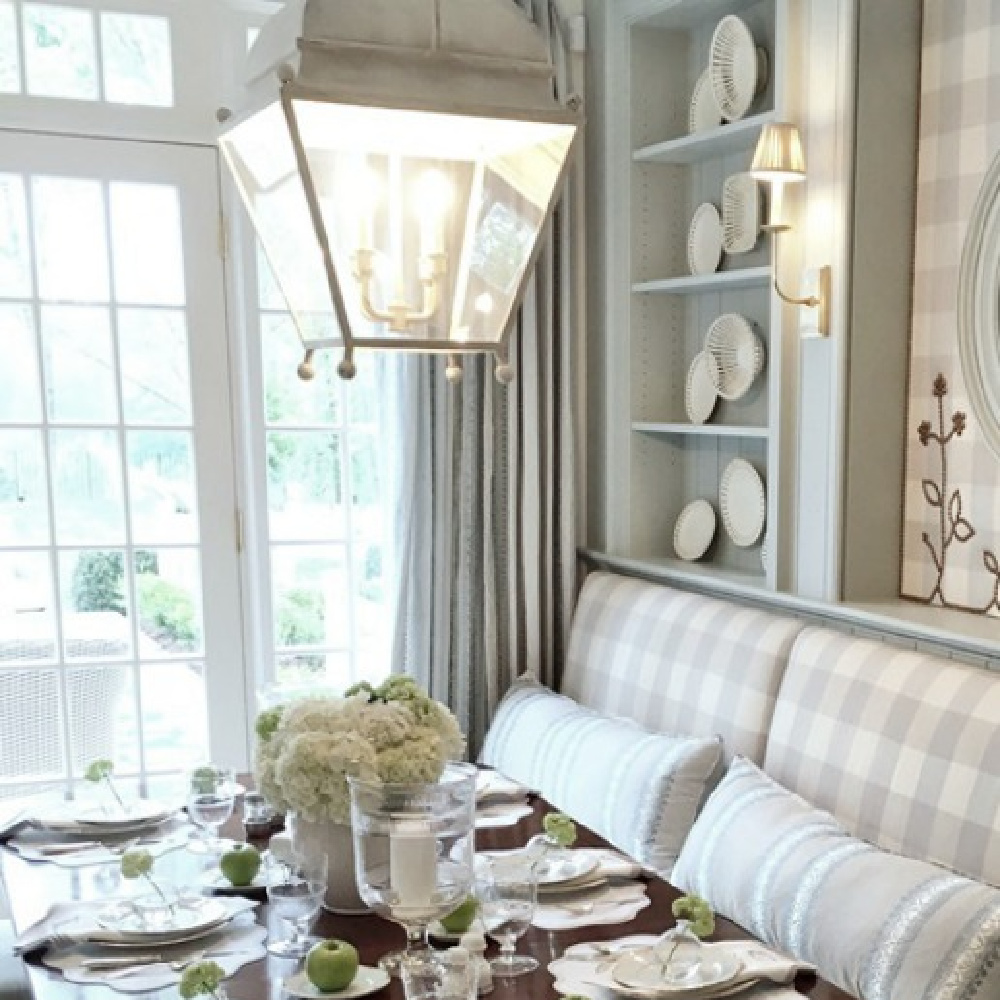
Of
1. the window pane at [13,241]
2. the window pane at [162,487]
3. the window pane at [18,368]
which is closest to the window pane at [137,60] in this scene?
the window pane at [13,241]

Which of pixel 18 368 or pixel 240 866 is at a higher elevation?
pixel 18 368

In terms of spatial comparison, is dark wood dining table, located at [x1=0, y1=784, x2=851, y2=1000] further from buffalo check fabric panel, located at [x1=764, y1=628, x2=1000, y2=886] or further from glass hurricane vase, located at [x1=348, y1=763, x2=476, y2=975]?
buffalo check fabric panel, located at [x1=764, y1=628, x2=1000, y2=886]

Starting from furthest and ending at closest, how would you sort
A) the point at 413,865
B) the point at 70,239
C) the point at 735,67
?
the point at 70,239 < the point at 735,67 < the point at 413,865

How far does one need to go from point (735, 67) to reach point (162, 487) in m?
1.78

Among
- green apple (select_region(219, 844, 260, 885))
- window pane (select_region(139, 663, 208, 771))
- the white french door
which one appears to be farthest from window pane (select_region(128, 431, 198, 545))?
green apple (select_region(219, 844, 260, 885))

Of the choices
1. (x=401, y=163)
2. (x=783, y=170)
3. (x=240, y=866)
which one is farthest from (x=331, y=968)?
(x=783, y=170)

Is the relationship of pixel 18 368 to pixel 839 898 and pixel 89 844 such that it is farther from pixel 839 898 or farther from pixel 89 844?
pixel 839 898

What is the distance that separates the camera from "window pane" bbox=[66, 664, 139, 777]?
2.97 meters

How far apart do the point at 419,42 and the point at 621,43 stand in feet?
5.85

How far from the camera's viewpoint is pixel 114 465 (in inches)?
116

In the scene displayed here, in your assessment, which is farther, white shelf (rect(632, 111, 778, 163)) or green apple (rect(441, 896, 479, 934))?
white shelf (rect(632, 111, 778, 163))

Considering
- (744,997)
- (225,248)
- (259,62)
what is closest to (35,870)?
(744,997)

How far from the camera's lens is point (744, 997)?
4.67 ft

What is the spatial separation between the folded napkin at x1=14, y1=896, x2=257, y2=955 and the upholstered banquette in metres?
0.83
